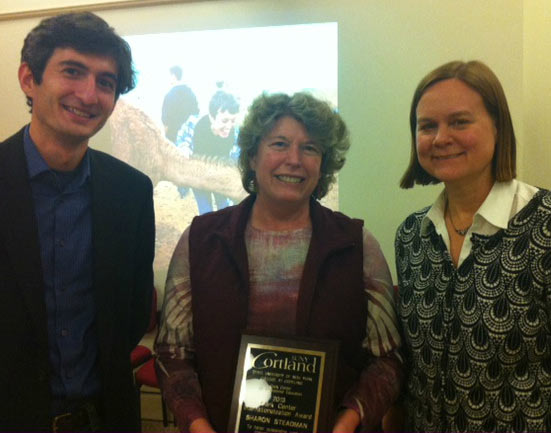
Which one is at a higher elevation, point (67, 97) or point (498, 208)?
point (67, 97)

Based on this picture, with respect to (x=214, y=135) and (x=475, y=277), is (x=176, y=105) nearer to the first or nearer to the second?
(x=214, y=135)

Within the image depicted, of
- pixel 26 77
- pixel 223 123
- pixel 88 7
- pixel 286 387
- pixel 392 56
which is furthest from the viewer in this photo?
pixel 88 7

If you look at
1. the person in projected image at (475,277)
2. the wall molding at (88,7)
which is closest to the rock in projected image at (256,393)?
the person in projected image at (475,277)

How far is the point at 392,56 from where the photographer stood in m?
3.21

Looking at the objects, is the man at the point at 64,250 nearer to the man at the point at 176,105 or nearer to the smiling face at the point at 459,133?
the smiling face at the point at 459,133

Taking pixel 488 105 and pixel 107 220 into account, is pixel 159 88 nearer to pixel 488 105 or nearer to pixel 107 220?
pixel 107 220

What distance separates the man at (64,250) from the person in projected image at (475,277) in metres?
1.11

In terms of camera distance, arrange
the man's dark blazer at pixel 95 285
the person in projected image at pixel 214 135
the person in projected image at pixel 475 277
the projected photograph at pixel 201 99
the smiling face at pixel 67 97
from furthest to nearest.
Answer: the person in projected image at pixel 214 135
the projected photograph at pixel 201 99
the smiling face at pixel 67 97
the man's dark blazer at pixel 95 285
the person in projected image at pixel 475 277

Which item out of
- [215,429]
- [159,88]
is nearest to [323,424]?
[215,429]

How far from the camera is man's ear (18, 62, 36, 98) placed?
1605 millimetres

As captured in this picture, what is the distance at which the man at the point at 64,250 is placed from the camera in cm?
145

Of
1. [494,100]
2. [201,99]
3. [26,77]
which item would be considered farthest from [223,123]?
[494,100]

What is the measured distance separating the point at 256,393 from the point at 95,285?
714 millimetres

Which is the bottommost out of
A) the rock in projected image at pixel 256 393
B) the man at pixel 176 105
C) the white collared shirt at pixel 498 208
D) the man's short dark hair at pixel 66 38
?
the rock in projected image at pixel 256 393
